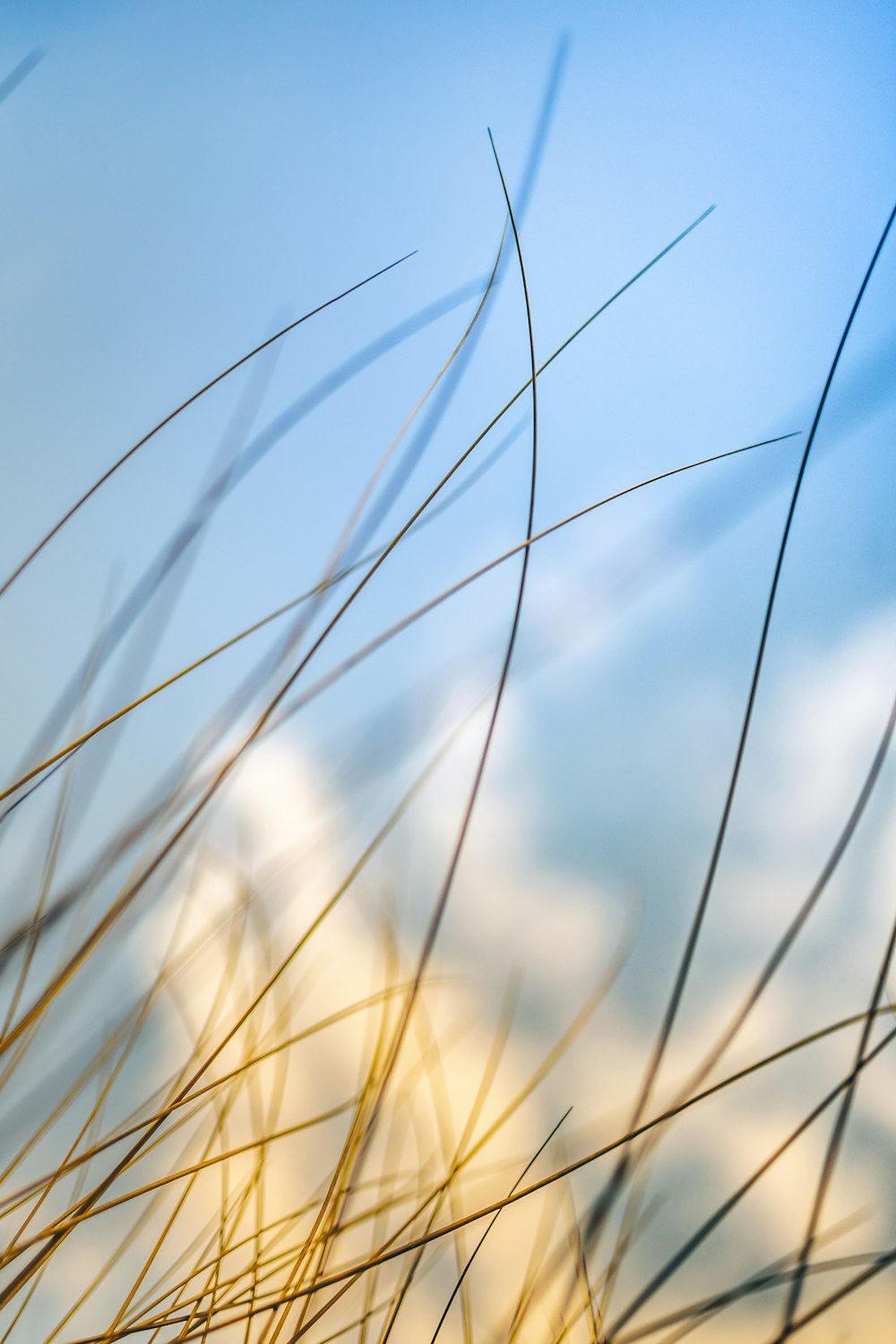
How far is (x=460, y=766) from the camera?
58 centimetres

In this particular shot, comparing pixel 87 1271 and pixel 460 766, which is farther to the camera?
pixel 460 766

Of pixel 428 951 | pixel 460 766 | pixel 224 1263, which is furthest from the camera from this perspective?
pixel 460 766

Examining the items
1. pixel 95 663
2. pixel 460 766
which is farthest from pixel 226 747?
pixel 460 766

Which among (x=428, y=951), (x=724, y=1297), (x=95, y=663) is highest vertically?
(x=95, y=663)

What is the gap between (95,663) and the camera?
26 cm

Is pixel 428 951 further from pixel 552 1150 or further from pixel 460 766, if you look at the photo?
pixel 460 766

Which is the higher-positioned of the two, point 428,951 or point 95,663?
point 95,663

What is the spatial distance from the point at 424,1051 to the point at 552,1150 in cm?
10

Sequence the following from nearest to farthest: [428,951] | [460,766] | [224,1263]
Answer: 1. [428,951]
2. [224,1263]
3. [460,766]

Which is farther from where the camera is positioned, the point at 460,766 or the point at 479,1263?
the point at 460,766

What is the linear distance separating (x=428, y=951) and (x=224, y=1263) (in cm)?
21

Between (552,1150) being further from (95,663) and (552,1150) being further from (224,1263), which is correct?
(95,663)

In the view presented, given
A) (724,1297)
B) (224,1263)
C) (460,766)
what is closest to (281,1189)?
(224,1263)

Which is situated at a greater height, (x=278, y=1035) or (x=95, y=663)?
(x=95, y=663)
